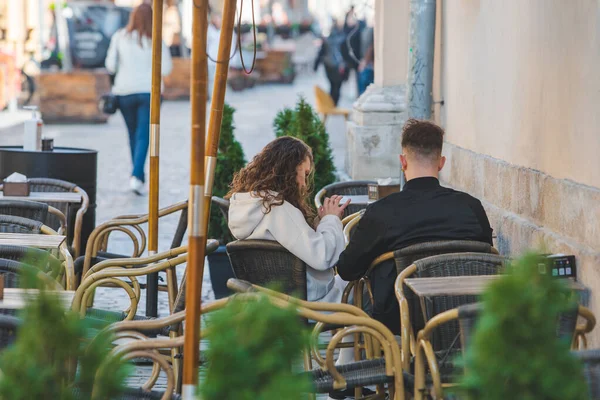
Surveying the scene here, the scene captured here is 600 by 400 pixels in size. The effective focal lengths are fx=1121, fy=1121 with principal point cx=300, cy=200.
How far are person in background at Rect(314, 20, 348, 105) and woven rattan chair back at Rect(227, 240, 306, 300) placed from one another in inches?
724

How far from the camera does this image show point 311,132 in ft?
26.8

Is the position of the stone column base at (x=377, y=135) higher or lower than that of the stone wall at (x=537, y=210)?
higher

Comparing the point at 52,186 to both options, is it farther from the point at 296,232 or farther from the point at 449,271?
the point at 449,271

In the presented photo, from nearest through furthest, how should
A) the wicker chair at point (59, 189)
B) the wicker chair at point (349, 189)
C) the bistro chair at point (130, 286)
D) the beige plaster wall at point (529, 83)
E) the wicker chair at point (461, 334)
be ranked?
the wicker chair at point (461, 334), the bistro chair at point (130, 286), the beige plaster wall at point (529, 83), the wicker chair at point (59, 189), the wicker chair at point (349, 189)

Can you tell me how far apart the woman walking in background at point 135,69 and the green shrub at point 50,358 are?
953 cm

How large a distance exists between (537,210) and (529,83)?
27.8 inches

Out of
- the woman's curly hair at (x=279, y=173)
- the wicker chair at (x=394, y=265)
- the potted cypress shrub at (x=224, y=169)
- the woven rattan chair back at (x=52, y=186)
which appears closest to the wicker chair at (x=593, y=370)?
the wicker chair at (x=394, y=265)

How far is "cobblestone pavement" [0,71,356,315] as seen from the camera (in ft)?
30.6

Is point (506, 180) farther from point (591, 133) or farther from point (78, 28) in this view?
point (78, 28)

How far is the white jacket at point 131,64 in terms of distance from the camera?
11.5 meters

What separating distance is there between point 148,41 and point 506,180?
629 cm

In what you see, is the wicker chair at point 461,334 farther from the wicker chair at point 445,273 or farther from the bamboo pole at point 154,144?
the bamboo pole at point 154,144

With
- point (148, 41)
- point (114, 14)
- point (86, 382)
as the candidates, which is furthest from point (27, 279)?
point (114, 14)

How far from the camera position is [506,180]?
19.9 ft
